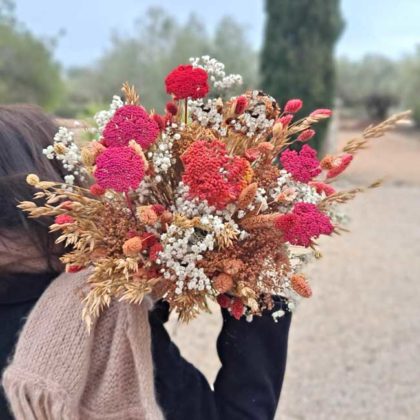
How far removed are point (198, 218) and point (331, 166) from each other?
0.33 metres

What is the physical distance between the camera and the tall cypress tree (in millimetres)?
13711

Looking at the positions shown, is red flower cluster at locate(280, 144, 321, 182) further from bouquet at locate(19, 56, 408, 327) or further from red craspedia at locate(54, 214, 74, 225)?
red craspedia at locate(54, 214, 74, 225)

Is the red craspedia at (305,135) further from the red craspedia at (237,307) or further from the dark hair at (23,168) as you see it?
the dark hair at (23,168)

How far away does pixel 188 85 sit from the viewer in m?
1.31

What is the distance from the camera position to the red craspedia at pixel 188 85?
1310mm

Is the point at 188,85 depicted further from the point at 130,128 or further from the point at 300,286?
the point at 300,286

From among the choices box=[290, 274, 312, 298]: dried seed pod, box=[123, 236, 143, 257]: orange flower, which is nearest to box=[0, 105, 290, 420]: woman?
box=[290, 274, 312, 298]: dried seed pod

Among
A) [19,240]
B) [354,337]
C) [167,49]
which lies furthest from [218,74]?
[167,49]

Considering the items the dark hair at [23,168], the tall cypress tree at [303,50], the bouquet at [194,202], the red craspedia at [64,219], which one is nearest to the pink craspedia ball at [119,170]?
the bouquet at [194,202]

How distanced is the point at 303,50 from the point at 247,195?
13.4 meters

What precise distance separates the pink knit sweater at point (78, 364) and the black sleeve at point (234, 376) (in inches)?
3.4

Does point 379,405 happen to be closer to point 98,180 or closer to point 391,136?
point 98,180

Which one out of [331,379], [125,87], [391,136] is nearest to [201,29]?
[391,136]

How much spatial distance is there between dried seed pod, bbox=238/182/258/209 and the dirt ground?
83.8 inches
